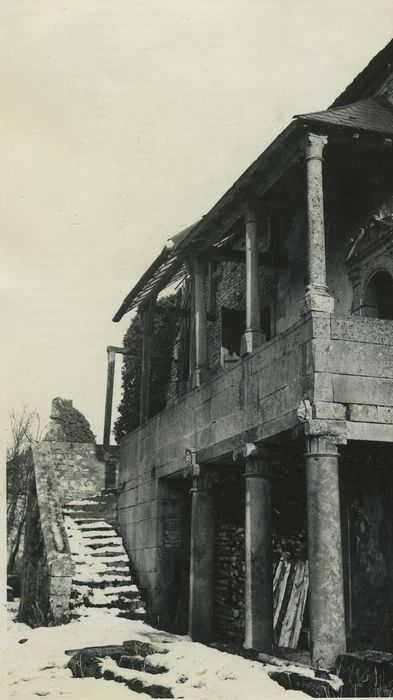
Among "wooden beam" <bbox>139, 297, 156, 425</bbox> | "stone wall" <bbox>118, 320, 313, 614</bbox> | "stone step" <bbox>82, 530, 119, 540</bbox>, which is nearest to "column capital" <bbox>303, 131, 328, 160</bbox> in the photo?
"stone wall" <bbox>118, 320, 313, 614</bbox>

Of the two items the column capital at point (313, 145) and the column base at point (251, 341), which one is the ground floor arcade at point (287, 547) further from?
the column capital at point (313, 145)

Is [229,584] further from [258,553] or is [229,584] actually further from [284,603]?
[258,553]

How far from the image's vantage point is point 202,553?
421 inches

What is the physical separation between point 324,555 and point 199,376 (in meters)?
4.34

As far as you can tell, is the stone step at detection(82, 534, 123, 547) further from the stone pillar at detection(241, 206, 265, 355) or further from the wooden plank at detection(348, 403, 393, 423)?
the wooden plank at detection(348, 403, 393, 423)

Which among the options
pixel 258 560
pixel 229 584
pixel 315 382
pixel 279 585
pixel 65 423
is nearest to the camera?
pixel 315 382

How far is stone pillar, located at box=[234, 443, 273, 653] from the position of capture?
335 inches

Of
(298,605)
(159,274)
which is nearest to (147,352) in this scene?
(159,274)

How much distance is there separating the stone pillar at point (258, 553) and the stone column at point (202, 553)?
6.26 feet

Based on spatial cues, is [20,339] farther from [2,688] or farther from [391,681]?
[391,681]

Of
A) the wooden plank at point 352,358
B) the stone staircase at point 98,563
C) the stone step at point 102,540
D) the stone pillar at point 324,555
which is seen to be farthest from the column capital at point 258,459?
the stone step at point 102,540

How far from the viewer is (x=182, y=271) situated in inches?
578

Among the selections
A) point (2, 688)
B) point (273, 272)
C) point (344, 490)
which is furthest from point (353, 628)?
point (273, 272)

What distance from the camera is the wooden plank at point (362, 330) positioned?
785cm
